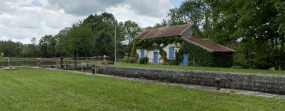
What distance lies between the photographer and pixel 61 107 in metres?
4.19

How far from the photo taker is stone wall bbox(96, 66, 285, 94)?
6176 millimetres

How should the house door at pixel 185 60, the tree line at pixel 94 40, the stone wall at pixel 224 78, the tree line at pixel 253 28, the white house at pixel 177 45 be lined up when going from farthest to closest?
the tree line at pixel 94 40 < the house door at pixel 185 60 < the white house at pixel 177 45 < the tree line at pixel 253 28 < the stone wall at pixel 224 78

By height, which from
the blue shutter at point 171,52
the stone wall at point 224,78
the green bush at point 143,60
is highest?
the blue shutter at point 171,52

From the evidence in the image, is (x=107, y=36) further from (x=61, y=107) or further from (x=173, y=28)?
(x=61, y=107)

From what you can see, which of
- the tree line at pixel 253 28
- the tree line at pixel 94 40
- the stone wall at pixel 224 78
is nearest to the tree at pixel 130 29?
the tree line at pixel 94 40

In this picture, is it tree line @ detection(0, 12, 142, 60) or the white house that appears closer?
the white house

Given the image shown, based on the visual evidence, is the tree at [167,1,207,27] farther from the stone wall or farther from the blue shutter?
the stone wall

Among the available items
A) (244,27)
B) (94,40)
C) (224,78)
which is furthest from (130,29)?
(224,78)

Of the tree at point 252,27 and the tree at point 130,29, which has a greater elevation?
the tree at point 130,29

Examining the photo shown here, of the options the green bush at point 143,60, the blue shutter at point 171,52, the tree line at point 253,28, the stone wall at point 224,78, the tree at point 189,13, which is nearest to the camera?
the stone wall at point 224,78

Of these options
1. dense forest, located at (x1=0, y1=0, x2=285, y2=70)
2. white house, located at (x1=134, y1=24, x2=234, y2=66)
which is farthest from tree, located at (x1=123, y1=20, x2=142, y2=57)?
white house, located at (x1=134, y1=24, x2=234, y2=66)

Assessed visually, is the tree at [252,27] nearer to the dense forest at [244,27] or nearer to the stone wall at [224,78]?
Result: the dense forest at [244,27]

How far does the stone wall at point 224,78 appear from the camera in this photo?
618 cm

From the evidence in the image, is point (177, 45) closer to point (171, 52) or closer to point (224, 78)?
point (171, 52)
